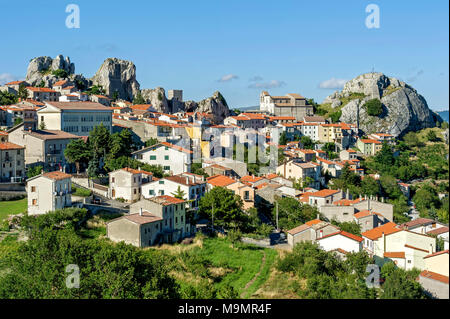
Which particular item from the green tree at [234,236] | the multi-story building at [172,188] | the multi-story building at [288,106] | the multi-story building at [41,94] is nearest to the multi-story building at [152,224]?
the green tree at [234,236]

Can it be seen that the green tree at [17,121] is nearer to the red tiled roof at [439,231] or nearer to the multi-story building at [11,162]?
the multi-story building at [11,162]

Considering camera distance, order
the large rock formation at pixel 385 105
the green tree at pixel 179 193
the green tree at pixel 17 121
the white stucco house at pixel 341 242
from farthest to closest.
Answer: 1. the large rock formation at pixel 385 105
2. the green tree at pixel 17 121
3. the green tree at pixel 179 193
4. the white stucco house at pixel 341 242

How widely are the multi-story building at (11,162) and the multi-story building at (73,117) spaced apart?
206 inches

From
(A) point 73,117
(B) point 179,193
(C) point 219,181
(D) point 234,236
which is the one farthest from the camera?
(A) point 73,117

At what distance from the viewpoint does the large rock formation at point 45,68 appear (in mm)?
55469

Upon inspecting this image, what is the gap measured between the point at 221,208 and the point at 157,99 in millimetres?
33504

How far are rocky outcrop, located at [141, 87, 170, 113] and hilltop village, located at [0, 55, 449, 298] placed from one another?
16.4 ft

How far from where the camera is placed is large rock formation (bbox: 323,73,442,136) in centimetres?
6756

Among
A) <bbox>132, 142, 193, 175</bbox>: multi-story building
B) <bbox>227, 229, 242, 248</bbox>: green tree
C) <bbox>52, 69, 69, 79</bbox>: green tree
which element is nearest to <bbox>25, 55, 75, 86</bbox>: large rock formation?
<bbox>52, 69, 69, 79</bbox>: green tree

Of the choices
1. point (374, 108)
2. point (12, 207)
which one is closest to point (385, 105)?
point (374, 108)

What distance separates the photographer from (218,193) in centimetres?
2464

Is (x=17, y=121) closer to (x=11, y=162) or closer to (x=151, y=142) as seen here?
(x=151, y=142)

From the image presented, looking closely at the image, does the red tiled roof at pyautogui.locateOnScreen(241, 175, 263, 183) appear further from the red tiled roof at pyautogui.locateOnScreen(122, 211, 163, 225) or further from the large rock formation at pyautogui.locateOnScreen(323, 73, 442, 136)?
the large rock formation at pyautogui.locateOnScreen(323, 73, 442, 136)

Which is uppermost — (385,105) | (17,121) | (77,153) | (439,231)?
(385,105)
